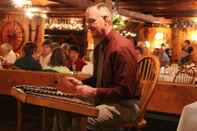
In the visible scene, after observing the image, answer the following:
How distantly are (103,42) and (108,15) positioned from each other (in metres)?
0.20

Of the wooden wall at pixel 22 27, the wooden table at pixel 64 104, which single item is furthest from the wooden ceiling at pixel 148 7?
the wooden table at pixel 64 104

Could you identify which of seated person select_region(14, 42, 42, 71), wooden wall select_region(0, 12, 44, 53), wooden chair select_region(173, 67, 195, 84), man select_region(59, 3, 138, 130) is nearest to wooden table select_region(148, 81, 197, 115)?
man select_region(59, 3, 138, 130)

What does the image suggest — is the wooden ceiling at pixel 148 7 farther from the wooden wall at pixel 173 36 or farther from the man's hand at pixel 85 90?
the man's hand at pixel 85 90

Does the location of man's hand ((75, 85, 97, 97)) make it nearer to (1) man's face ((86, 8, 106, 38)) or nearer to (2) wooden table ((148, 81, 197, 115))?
(1) man's face ((86, 8, 106, 38))

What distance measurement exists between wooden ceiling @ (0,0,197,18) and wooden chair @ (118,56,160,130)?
243 inches

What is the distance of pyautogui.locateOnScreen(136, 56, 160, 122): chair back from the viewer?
9.37 ft

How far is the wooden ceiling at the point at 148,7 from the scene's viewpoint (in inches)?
404

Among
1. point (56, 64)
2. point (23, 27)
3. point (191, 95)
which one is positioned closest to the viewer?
point (191, 95)

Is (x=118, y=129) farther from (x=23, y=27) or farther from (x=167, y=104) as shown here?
(x=23, y=27)

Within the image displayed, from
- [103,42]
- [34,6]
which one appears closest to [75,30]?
[34,6]

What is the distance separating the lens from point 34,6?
1136 cm

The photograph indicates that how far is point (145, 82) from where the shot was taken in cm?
309

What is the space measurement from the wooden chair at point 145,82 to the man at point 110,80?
0.08 m

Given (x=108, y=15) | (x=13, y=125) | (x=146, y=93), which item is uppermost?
(x=108, y=15)
